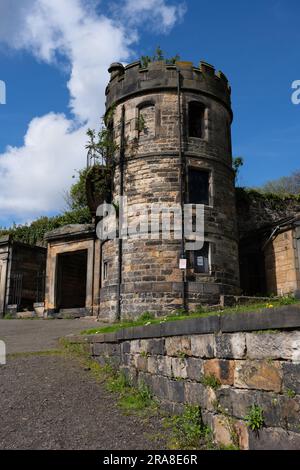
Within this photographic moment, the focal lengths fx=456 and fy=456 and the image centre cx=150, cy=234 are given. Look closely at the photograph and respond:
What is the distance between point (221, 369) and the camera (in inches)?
211

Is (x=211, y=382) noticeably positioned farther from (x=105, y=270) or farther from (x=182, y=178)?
(x=105, y=270)

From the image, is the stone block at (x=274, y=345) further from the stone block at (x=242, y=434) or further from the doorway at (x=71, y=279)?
the doorway at (x=71, y=279)

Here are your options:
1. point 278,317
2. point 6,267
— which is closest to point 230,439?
point 278,317

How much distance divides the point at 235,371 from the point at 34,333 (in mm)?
9964

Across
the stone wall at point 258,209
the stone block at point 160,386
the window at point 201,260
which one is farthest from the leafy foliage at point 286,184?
the stone block at point 160,386

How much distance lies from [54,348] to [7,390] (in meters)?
3.51

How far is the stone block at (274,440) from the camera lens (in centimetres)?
420

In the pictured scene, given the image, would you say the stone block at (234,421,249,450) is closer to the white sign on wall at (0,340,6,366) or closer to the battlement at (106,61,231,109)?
the white sign on wall at (0,340,6,366)

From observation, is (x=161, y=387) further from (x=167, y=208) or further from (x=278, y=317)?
(x=167, y=208)

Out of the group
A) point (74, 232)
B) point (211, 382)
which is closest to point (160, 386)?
point (211, 382)

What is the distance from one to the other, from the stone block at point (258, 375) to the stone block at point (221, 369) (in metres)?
0.10

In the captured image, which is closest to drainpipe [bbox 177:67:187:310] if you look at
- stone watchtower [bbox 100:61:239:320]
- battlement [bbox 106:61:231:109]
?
stone watchtower [bbox 100:61:239:320]

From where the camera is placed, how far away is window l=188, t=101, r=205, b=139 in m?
16.9
